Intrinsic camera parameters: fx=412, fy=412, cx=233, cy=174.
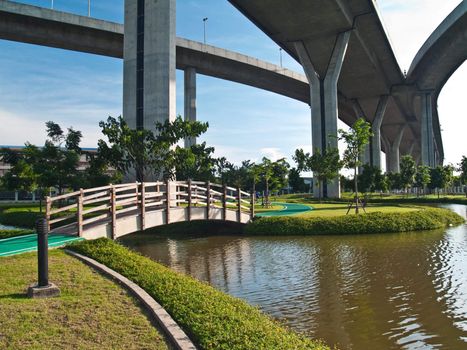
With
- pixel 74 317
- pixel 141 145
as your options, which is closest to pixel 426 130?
pixel 141 145

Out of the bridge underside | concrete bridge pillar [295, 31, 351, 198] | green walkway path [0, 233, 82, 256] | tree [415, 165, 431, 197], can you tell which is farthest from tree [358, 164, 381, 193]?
green walkway path [0, 233, 82, 256]

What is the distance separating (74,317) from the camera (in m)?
6.38

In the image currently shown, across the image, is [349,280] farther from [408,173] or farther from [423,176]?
[423,176]

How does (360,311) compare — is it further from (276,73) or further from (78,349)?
(276,73)

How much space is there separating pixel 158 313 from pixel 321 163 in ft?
129

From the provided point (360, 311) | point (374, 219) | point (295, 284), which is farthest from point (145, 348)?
point (374, 219)

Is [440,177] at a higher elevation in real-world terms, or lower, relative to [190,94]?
lower

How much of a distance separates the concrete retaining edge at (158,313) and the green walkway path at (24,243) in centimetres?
315

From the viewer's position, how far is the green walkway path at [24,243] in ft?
38.4

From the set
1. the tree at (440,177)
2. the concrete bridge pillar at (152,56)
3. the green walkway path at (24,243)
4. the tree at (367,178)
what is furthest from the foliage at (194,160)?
the tree at (440,177)

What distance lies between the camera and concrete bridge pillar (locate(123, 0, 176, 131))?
28.8 meters

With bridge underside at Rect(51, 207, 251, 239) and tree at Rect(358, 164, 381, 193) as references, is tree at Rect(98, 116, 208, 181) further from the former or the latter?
tree at Rect(358, 164, 381, 193)

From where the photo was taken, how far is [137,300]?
7340mm

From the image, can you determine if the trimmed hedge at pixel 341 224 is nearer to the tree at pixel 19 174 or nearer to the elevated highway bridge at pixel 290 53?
the elevated highway bridge at pixel 290 53
